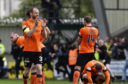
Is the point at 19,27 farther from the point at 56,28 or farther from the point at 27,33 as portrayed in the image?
the point at 27,33

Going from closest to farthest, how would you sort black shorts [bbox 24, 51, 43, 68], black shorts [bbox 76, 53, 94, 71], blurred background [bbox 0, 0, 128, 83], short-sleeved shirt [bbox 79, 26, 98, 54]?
black shorts [bbox 24, 51, 43, 68]
short-sleeved shirt [bbox 79, 26, 98, 54]
black shorts [bbox 76, 53, 94, 71]
blurred background [bbox 0, 0, 128, 83]

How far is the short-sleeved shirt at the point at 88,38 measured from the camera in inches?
557

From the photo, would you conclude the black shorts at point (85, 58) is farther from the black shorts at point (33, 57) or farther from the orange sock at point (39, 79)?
the orange sock at point (39, 79)

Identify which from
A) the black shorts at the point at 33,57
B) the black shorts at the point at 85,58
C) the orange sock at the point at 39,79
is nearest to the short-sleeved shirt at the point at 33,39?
the black shorts at the point at 33,57

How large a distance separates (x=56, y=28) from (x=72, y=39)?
1.24 metres

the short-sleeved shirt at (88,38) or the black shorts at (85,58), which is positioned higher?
the short-sleeved shirt at (88,38)

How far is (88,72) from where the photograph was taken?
41.7 ft

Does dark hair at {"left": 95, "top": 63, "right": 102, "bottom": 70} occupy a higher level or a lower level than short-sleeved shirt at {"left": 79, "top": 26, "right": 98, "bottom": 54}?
lower

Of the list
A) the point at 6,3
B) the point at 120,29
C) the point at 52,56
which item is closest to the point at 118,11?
the point at 120,29

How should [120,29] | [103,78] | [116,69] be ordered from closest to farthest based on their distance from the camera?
[103,78]
[116,69]
[120,29]

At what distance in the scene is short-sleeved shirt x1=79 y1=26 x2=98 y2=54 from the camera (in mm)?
14148

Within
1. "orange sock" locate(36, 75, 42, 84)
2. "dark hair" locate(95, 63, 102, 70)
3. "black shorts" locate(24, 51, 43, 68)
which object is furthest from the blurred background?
"orange sock" locate(36, 75, 42, 84)

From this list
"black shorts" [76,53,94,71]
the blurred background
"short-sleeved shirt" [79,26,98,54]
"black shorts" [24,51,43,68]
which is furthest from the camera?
the blurred background

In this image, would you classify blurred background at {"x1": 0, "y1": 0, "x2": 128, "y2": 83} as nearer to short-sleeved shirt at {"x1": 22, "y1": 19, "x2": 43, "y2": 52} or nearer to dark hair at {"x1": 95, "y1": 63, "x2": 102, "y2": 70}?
dark hair at {"x1": 95, "y1": 63, "x2": 102, "y2": 70}
